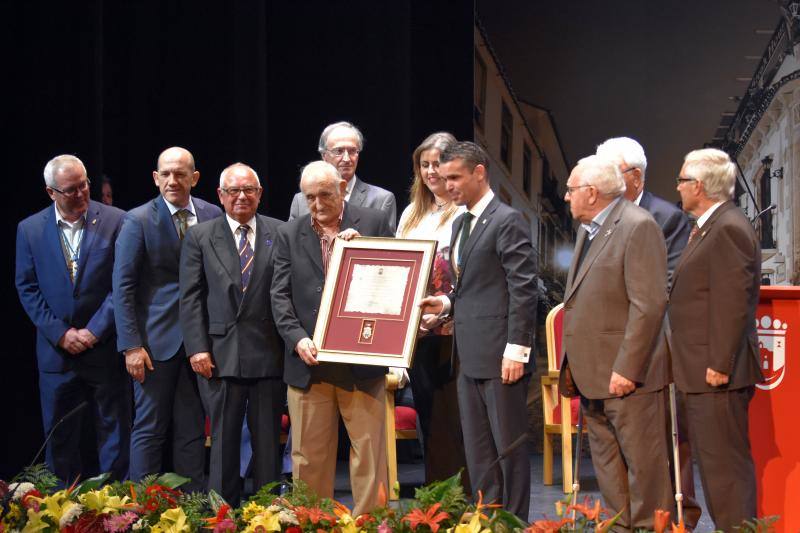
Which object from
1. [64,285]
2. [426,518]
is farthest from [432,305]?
[426,518]

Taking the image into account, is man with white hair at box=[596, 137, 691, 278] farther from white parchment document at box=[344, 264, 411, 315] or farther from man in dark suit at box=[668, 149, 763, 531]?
white parchment document at box=[344, 264, 411, 315]

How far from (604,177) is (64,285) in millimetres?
2339

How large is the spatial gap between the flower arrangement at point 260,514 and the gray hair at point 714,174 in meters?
1.76

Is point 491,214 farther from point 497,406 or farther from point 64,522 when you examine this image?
point 64,522

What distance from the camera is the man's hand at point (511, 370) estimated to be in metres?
3.65

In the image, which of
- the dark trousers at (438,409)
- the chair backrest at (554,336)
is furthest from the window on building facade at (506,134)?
the dark trousers at (438,409)

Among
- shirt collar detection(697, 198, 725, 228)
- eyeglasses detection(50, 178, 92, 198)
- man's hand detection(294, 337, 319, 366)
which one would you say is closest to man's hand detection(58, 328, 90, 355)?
eyeglasses detection(50, 178, 92, 198)

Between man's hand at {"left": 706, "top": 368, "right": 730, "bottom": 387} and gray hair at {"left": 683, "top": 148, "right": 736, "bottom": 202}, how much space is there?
1.98 feet

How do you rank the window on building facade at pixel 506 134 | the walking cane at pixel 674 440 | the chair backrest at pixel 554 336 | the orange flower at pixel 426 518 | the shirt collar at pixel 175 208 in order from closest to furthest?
the orange flower at pixel 426 518 < the walking cane at pixel 674 440 < the shirt collar at pixel 175 208 < the chair backrest at pixel 554 336 < the window on building facade at pixel 506 134

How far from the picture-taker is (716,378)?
3.45m

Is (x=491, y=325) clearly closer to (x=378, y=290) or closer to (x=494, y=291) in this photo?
(x=494, y=291)

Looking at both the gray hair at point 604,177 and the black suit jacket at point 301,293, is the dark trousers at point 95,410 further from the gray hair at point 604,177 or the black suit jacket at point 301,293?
the gray hair at point 604,177

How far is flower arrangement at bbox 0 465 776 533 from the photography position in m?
1.97

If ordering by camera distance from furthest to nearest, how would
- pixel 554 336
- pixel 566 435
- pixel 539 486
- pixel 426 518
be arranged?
pixel 554 336
pixel 539 486
pixel 566 435
pixel 426 518
